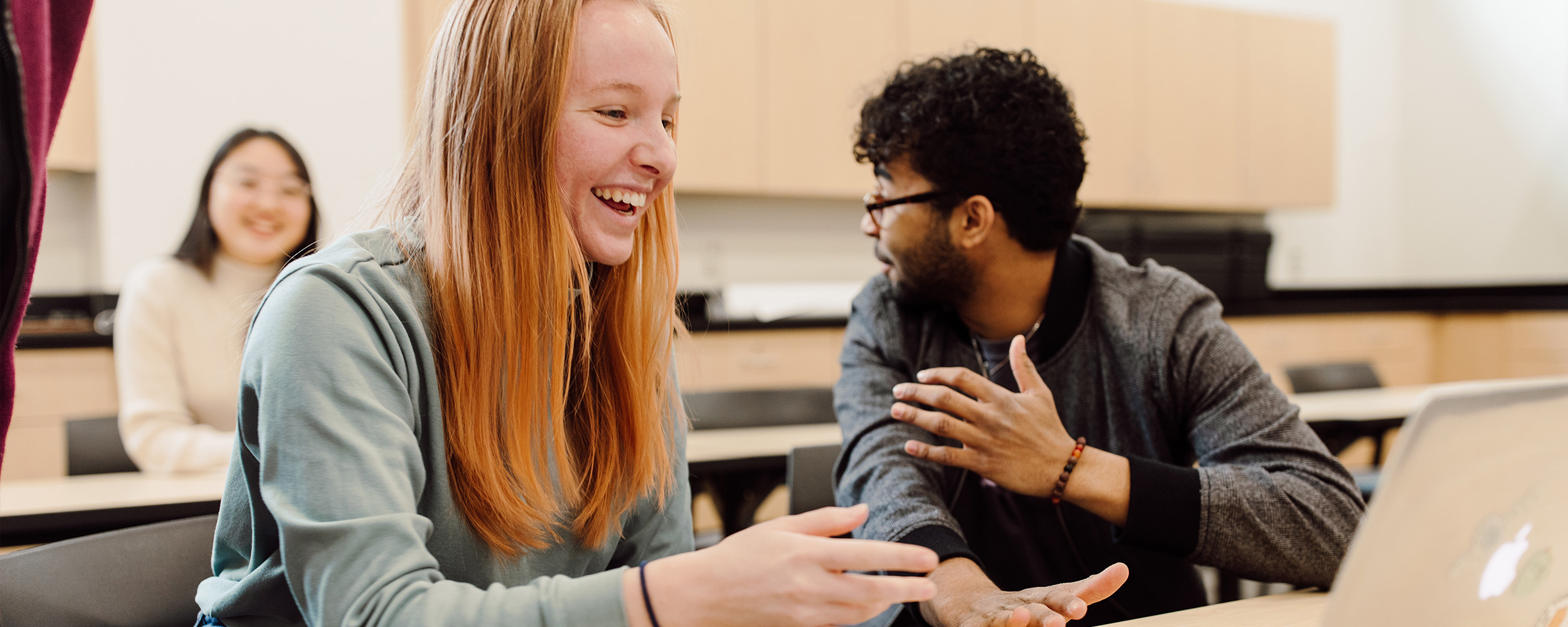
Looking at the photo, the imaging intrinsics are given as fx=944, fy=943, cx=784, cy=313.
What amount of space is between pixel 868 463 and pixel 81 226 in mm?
3792

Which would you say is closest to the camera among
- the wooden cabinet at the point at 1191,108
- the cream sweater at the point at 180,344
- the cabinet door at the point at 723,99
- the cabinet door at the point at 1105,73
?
the cream sweater at the point at 180,344

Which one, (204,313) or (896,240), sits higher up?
(896,240)

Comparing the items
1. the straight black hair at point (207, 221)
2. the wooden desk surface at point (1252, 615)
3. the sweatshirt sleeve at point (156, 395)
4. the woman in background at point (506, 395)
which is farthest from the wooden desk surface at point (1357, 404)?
the straight black hair at point (207, 221)

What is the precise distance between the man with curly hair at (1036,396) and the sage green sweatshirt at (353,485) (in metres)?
0.47

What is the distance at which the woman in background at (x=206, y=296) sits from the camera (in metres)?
2.02

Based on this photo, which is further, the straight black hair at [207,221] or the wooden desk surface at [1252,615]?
the straight black hair at [207,221]

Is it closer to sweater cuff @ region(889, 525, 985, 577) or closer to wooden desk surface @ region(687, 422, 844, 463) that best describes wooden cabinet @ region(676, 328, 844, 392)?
wooden desk surface @ region(687, 422, 844, 463)

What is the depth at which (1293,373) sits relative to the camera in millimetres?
3020

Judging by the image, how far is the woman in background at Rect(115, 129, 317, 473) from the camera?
2020 millimetres

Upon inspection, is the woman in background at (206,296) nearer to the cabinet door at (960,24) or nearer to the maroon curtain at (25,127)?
the maroon curtain at (25,127)

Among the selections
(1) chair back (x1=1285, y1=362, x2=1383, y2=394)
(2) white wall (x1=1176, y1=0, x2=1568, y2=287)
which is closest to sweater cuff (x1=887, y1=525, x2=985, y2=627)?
(1) chair back (x1=1285, y1=362, x2=1383, y2=394)

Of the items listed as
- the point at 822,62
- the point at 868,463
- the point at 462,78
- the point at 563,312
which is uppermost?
the point at 822,62

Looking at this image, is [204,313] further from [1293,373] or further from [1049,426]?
[1293,373]

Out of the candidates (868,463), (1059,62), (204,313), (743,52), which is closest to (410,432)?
(868,463)
